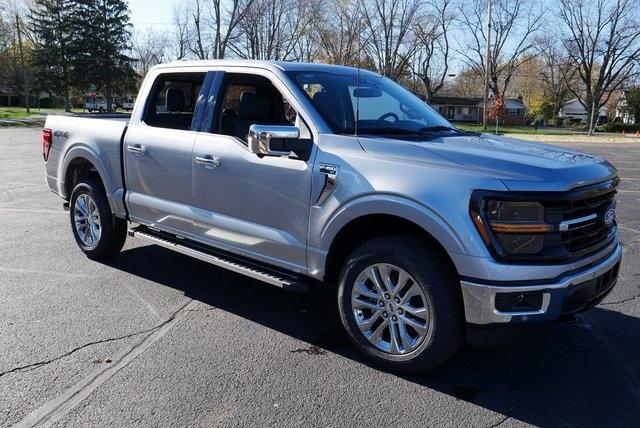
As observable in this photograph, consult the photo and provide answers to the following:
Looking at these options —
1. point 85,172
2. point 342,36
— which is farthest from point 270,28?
point 85,172

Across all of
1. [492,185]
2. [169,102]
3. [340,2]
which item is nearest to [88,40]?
[340,2]

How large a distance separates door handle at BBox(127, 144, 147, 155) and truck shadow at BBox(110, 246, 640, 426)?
122 centimetres

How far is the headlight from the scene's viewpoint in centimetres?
305

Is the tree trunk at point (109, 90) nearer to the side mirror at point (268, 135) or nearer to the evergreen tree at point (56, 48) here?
the evergreen tree at point (56, 48)

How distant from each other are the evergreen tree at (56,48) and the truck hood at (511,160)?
55.2 metres

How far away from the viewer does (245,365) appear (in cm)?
365

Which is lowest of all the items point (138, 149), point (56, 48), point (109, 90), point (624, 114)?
point (138, 149)

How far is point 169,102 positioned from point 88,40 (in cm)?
5209

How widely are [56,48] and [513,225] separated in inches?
2241

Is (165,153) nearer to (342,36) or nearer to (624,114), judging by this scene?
(342,36)

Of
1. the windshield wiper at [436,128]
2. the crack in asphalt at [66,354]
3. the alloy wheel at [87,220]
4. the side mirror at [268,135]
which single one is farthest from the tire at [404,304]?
the alloy wheel at [87,220]

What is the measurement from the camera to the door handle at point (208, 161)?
4.35 meters

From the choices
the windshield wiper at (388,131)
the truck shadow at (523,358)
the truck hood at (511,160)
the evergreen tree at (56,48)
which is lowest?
the truck shadow at (523,358)

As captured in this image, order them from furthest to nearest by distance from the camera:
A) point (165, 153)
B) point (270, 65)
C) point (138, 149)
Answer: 1. point (138, 149)
2. point (165, 153)
3. point (270, 65)
